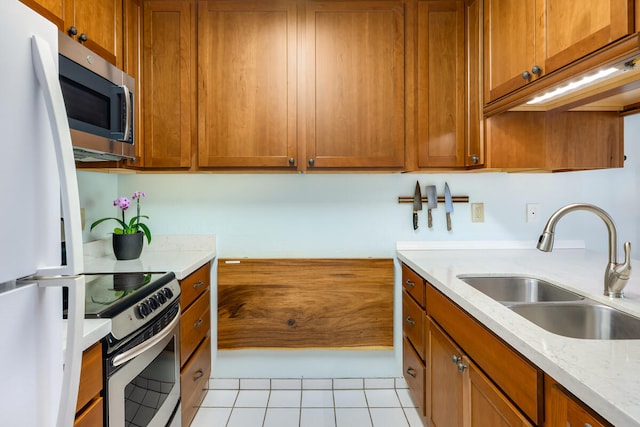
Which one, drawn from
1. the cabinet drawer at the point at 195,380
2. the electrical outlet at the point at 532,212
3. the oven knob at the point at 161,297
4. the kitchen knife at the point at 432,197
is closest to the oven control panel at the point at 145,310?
the oven knob at the point at 161,297

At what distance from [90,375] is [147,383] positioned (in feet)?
1.26

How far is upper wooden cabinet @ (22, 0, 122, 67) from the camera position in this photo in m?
1.29

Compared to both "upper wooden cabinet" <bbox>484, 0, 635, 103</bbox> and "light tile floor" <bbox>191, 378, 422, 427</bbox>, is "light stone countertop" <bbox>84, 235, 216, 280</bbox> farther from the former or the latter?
"upper wooden cabinet" <bbox>484, 0, 635, 103</bbox>

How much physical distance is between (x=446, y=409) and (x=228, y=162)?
156cm

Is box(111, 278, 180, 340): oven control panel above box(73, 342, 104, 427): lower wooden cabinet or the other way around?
above

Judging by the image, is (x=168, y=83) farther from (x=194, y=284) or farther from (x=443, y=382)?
(x=443, y=382)

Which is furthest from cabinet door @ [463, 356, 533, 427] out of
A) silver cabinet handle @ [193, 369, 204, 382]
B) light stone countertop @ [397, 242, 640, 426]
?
silver cabinet handle @ [193, 369, 204, 382]

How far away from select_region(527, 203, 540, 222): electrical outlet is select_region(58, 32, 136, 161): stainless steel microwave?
224 centimetres

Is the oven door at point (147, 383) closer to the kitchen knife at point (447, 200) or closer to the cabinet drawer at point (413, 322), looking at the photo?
the cabinet drawer at point (413, 322)

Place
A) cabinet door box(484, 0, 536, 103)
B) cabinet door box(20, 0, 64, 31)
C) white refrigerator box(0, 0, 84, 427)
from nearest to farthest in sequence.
Result: white refrigerator box(0, 0, 84, 427) → cabinet door box(20, 0, 64, 31) → cabinet door box(484, 0, 536, 103)

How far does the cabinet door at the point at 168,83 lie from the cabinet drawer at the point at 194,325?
0.78 meters

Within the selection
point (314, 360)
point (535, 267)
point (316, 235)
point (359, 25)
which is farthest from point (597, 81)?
point (314, 360)

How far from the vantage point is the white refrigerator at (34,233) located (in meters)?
0.51

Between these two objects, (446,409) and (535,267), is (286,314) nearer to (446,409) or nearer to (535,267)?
(446,409)
